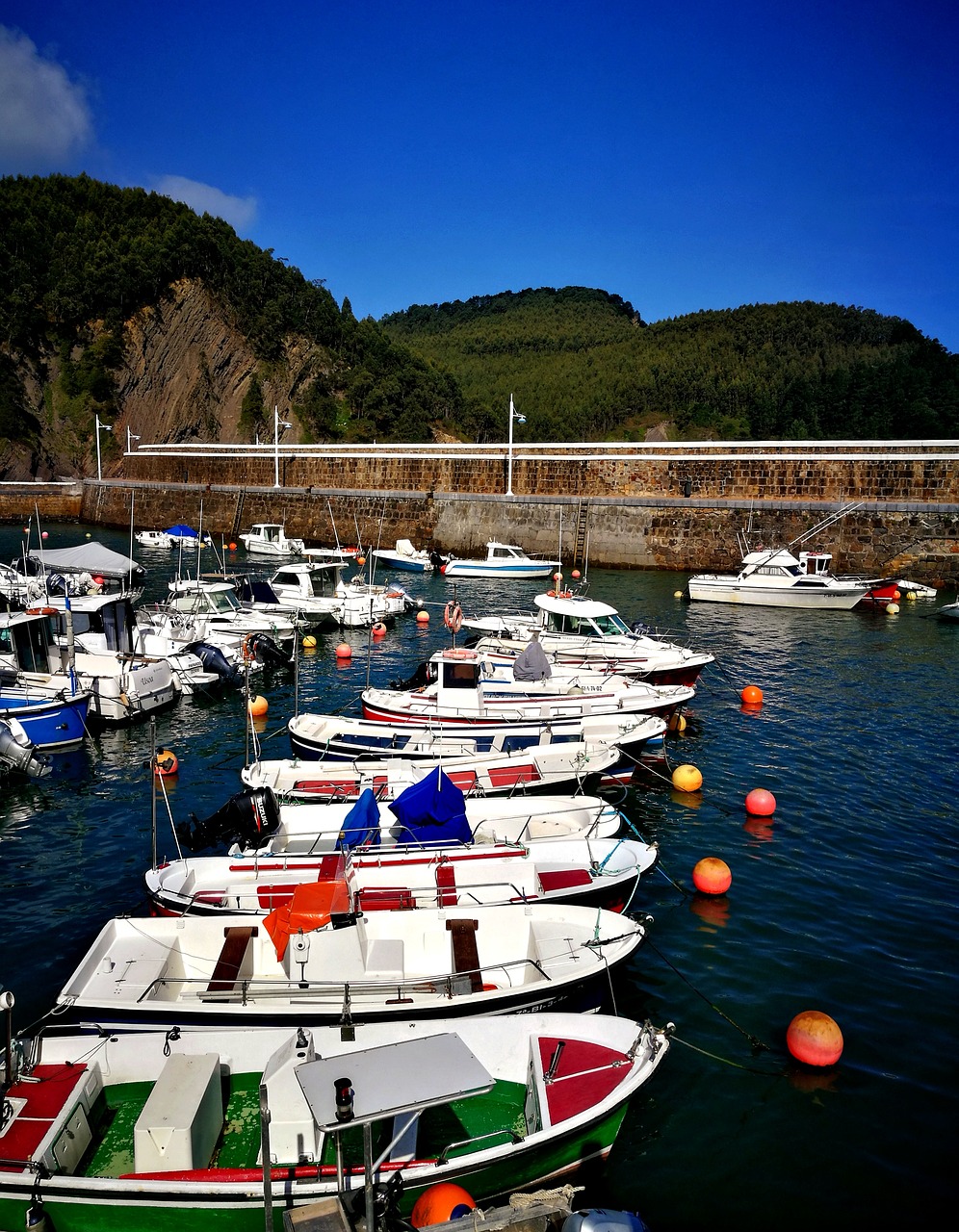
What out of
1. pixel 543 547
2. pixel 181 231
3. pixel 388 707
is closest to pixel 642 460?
pixel 543 547

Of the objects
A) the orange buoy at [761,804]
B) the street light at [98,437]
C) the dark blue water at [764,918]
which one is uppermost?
the street light at [98,437]

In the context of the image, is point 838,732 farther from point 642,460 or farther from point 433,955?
point 642,460

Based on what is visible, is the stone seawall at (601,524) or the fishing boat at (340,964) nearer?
the fishing boat at (340,964)

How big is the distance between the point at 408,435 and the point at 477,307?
420ft

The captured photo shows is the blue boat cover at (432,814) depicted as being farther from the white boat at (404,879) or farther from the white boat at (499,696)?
the white boat at (499,696)

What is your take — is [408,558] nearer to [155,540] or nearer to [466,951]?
[155,540]

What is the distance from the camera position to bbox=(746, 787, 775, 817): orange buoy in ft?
48.2

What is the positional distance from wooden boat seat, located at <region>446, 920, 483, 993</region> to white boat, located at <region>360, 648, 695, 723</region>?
7.72 m

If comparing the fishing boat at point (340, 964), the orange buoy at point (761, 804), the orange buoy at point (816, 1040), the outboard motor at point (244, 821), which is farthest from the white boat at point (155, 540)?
the orange buoy at point (816, 1040)

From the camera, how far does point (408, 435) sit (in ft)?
270

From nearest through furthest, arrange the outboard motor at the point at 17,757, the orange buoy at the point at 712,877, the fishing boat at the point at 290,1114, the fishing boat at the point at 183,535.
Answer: the fishing boat at the point at 290,1114, the orange buoy at the point at 712,877, the outboard motor at the point at 17,757, the fishing boat at the point at 183,535

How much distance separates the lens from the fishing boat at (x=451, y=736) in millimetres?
15555

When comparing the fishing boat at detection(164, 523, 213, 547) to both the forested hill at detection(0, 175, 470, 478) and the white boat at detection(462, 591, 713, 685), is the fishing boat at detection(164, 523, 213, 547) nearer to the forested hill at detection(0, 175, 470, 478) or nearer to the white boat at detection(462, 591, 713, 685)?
the white boat at detection(462, 591, 713, 685)

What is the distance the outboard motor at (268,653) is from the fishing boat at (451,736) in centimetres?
891
